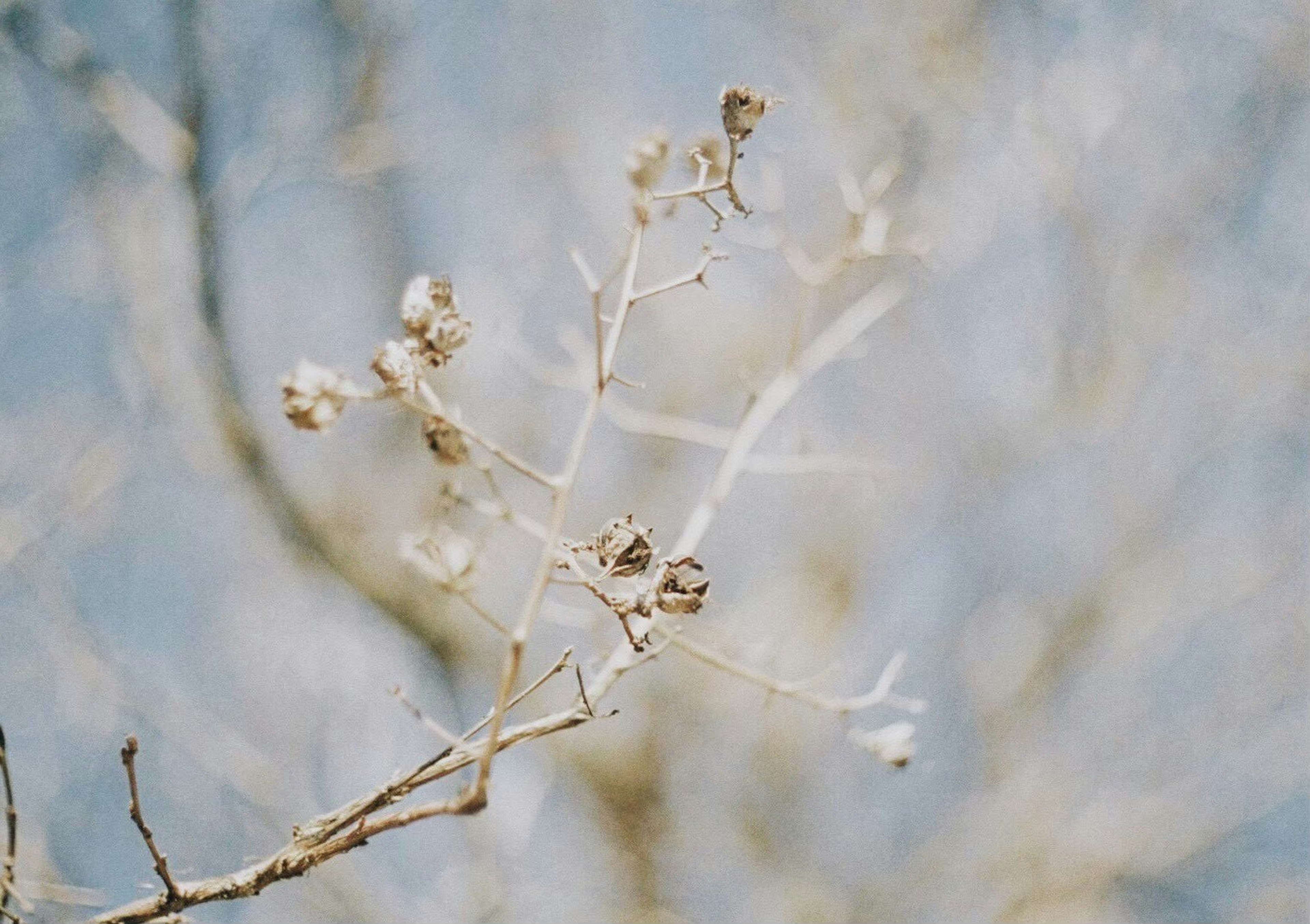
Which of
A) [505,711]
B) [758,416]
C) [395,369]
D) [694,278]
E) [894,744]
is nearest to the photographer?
[505,711]

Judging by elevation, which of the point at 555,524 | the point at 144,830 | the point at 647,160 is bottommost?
the point at 144,830

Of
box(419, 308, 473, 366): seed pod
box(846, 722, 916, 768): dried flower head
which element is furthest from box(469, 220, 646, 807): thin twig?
box(846, 722, 916, 768): dried flower head

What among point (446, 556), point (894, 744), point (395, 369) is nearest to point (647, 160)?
point (395, 369)

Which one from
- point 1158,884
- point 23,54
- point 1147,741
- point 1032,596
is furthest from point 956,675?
point 23,54

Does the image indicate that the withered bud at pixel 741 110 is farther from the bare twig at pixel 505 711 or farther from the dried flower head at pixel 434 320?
the dried flower head at pixel 434 320

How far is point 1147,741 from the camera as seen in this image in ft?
12.7

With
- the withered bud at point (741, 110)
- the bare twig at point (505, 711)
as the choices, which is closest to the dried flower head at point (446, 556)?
the bare twig at point (505, 711)

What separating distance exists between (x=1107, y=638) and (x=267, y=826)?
412 cm

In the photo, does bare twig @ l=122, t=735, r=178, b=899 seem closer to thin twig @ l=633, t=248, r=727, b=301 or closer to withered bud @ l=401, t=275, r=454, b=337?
withered bud @ l=401, t=275, r=454, b=337

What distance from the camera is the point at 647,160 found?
634 mm

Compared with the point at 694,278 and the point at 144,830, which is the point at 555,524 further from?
the point at 144,830

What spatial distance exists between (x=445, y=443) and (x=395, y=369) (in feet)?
0.42

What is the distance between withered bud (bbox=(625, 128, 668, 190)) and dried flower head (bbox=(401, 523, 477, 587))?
37 centimetres

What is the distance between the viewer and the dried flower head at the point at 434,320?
632 mm
